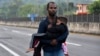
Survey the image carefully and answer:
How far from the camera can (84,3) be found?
5177 inches

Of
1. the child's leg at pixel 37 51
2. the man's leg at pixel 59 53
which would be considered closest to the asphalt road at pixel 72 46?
the man's leg at pixel 59 53

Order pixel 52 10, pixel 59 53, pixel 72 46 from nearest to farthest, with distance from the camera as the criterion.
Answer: pixel 52 10
pixel 59 53
pixel 72 46

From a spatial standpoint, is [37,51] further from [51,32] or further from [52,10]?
[52,10]

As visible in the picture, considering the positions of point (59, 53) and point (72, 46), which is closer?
point (59, 53)

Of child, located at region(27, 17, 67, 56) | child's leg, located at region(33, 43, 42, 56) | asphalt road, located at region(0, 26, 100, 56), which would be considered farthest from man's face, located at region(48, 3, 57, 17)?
asphalt road, located at region(0, 26, 100, 56)

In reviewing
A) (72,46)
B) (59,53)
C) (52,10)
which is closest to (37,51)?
(59,53)

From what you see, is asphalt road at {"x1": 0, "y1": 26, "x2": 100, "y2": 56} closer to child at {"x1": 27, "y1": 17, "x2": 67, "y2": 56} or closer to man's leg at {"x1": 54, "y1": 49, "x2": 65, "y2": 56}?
man's leg at {"x1": 54, "y1": 49, "x2": 65, "y2": 56}

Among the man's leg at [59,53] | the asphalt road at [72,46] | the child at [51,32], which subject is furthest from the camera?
the asphalt road at [72,46]

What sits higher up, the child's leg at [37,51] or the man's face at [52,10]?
the man's face at [52,10]

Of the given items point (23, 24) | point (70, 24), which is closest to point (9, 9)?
point (23, 24)

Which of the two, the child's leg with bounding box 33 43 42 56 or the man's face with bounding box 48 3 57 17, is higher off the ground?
the man's face with bounding box 48 3 57 17

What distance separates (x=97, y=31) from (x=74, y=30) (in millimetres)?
6768

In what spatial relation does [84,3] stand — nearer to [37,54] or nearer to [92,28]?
[92,28]

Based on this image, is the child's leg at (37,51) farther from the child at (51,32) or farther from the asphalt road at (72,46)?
the asphalt road at (72,46)
